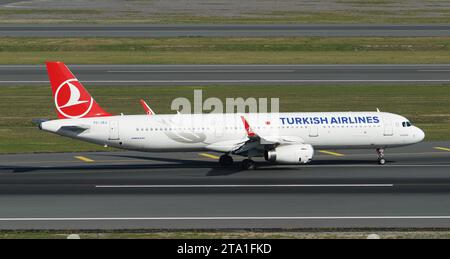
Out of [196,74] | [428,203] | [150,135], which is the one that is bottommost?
[428,203]

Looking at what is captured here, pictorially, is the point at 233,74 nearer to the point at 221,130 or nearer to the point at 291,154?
the point at 221,130

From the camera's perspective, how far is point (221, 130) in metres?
57.5

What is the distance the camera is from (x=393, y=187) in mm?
49906

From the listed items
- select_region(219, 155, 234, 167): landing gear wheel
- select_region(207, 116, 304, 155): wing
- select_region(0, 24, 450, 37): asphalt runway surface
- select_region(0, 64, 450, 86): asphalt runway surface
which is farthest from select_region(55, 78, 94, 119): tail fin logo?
select_region(0, 24, 450, 37): asphalt runway surface

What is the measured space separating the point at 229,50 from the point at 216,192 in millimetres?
74230

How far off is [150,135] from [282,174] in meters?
9.00

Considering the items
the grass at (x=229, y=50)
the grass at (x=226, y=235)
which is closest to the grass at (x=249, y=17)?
the grass at (x=229, y=50)

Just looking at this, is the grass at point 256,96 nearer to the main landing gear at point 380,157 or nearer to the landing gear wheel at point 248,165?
the main landing gear at point 380,157

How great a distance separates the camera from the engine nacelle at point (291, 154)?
54562mm

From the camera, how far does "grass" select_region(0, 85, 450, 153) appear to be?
7369 centimetres

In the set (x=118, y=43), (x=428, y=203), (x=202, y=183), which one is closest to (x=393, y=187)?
(x=428, y=203)

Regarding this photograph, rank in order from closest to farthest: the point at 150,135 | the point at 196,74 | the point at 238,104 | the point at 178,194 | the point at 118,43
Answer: the point at 178,194, the point at 150,135, the point at 238,104, the point at 196,74, the point at 118,43

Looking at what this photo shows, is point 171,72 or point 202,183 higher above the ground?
point 171,72
